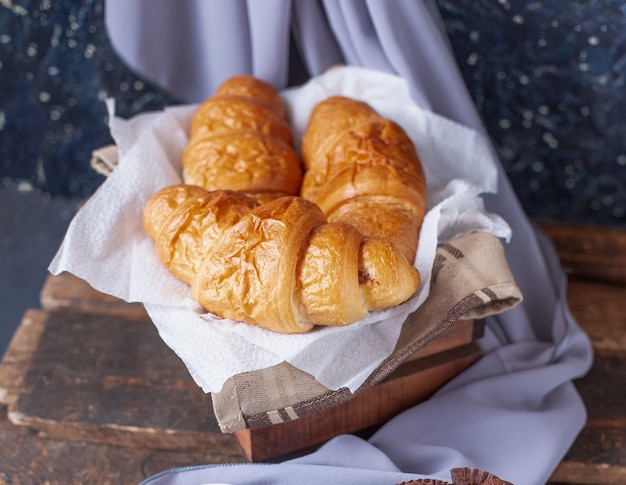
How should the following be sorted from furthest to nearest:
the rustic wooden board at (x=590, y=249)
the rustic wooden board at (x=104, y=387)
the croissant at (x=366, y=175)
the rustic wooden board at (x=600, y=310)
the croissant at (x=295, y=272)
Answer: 1. the rustic wooden board at (x=590, y=249)
2. the rustic wooden board at (x=600, y=310)
3. the rustic wooden board at (x=104, y=387)
4. the croissant at (x=366, y=175)
5. the croissant at (x=295, y=272)

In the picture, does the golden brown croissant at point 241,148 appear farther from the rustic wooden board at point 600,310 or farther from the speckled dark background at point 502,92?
the rustic wooden board at point 600,310

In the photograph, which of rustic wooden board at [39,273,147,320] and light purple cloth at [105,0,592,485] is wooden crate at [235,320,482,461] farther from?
rustic wooden board at [39,273,147,320]

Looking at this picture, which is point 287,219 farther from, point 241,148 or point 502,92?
point 502,92

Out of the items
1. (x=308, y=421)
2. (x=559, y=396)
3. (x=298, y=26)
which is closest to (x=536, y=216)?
(x=559, y=396)

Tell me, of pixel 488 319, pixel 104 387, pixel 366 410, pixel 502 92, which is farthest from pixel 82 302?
pixel 502 92

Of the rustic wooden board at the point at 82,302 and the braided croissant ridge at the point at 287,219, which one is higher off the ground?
the braided croissant ridge at the point at 287,219

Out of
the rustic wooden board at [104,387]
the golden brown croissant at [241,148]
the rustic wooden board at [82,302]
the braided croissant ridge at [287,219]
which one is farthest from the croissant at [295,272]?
the rustic wooden board at [82,302]
